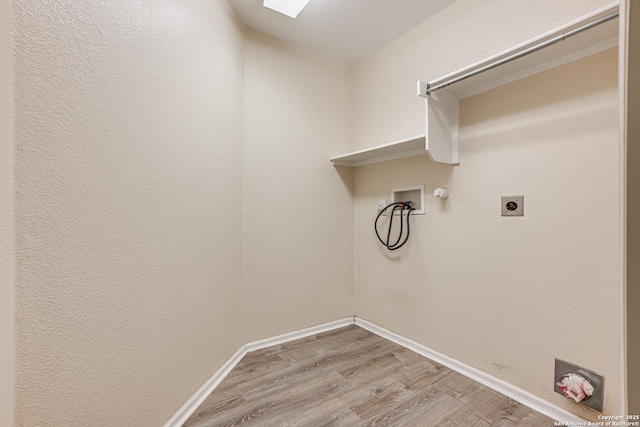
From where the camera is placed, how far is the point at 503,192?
1.49 m

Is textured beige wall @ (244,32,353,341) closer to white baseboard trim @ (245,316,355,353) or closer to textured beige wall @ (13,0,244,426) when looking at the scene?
white baseboard trim @ (245,316,355,353)

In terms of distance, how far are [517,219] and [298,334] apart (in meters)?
1.71

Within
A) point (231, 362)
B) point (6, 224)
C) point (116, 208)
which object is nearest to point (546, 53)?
point (116, 208)

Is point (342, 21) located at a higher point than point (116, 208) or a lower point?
higher

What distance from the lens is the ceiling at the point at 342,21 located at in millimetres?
1749

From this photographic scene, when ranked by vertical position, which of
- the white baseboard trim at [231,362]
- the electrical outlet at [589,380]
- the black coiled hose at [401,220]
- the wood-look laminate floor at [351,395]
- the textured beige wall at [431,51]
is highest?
the textured beige wall at [431,51]

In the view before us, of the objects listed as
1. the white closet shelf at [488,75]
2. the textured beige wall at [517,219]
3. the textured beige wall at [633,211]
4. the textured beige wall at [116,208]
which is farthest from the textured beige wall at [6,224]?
the textured beige wall at [517,219]

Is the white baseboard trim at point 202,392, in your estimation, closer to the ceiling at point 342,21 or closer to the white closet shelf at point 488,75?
the white closet shelf at point 488,75

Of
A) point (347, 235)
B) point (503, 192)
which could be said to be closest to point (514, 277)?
point (503, 192)

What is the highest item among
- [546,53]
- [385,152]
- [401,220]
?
[546,53]

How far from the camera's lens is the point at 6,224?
2.13ft

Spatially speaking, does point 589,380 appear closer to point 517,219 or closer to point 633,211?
point 517,219

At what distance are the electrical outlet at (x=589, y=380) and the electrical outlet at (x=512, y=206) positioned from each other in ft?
2.42

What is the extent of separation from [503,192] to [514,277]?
0.47m
